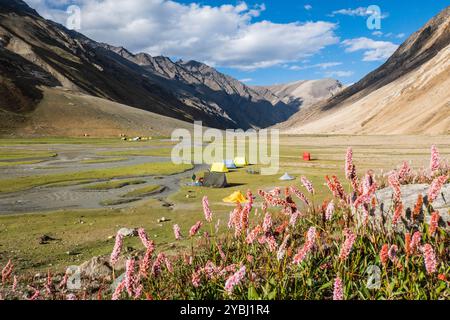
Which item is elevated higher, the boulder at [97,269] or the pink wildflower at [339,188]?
the pink wildflower at [339,188]

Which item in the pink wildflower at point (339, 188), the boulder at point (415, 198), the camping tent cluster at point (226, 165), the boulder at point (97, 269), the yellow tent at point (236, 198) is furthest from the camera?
the camping tent cluster at point (226, 165)

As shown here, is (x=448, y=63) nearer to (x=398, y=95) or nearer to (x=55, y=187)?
(x=398, y=95)

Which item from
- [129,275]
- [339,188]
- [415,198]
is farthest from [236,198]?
[129,275]

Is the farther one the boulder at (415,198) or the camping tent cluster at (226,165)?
the camping tent cluster at (226,165)

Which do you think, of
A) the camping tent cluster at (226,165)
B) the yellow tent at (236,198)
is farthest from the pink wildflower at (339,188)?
the camping tent cluster at (226,165)

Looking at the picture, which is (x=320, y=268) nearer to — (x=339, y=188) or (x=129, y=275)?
(x=339, y=188)

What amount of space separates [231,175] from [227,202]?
16.8m

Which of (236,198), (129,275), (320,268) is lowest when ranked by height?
(236,198)

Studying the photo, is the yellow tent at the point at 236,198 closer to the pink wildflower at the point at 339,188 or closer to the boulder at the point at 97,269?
the boulder at the point at 97,269

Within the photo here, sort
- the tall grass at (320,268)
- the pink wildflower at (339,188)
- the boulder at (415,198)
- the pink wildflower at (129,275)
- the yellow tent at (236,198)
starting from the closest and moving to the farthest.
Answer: the pink wildflower at (129,275), the tall grass at (320,268), the pink wildflower at (339,188), the boulder at (415,198), the yellow tent at (236,198)

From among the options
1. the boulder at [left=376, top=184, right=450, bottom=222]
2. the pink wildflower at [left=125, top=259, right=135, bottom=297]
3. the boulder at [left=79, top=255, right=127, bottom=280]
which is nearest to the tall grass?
the pink wildflower at [left=125, top=259, right=135, bottom=297]

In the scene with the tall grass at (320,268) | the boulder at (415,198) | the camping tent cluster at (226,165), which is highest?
the boulder at (415,198)
